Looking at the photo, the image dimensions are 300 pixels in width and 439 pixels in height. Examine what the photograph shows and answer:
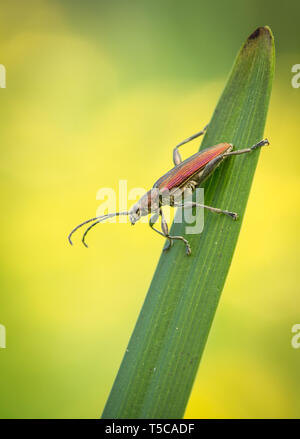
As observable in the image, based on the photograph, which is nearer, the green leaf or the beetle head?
the green leaf

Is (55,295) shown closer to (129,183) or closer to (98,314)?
(98,314)

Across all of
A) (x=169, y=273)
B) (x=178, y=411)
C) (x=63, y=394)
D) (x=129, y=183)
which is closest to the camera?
(x=178, y=411)

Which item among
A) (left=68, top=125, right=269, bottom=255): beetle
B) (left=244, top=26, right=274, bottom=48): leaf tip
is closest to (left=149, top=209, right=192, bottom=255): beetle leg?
(left=68, top=125, right=269, bottom=255): beetle

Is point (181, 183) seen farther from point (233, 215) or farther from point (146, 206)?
point (233, 215)

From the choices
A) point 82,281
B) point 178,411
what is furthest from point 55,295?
point 178,411

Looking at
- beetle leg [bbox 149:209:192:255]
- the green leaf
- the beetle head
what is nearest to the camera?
the green leaf

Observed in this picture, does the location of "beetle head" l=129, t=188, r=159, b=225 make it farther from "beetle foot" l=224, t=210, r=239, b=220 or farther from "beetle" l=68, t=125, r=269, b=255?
"beetle foot" l=224, t=210, r=239, b=220

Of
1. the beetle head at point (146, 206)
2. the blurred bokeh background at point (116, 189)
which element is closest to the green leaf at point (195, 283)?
the beetle head at point (146, 206)

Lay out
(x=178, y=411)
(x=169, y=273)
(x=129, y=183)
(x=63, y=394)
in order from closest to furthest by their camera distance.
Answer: (x=178, y=411), (x=169, y=273), (x=63, y=394), (x=129, y=183)
